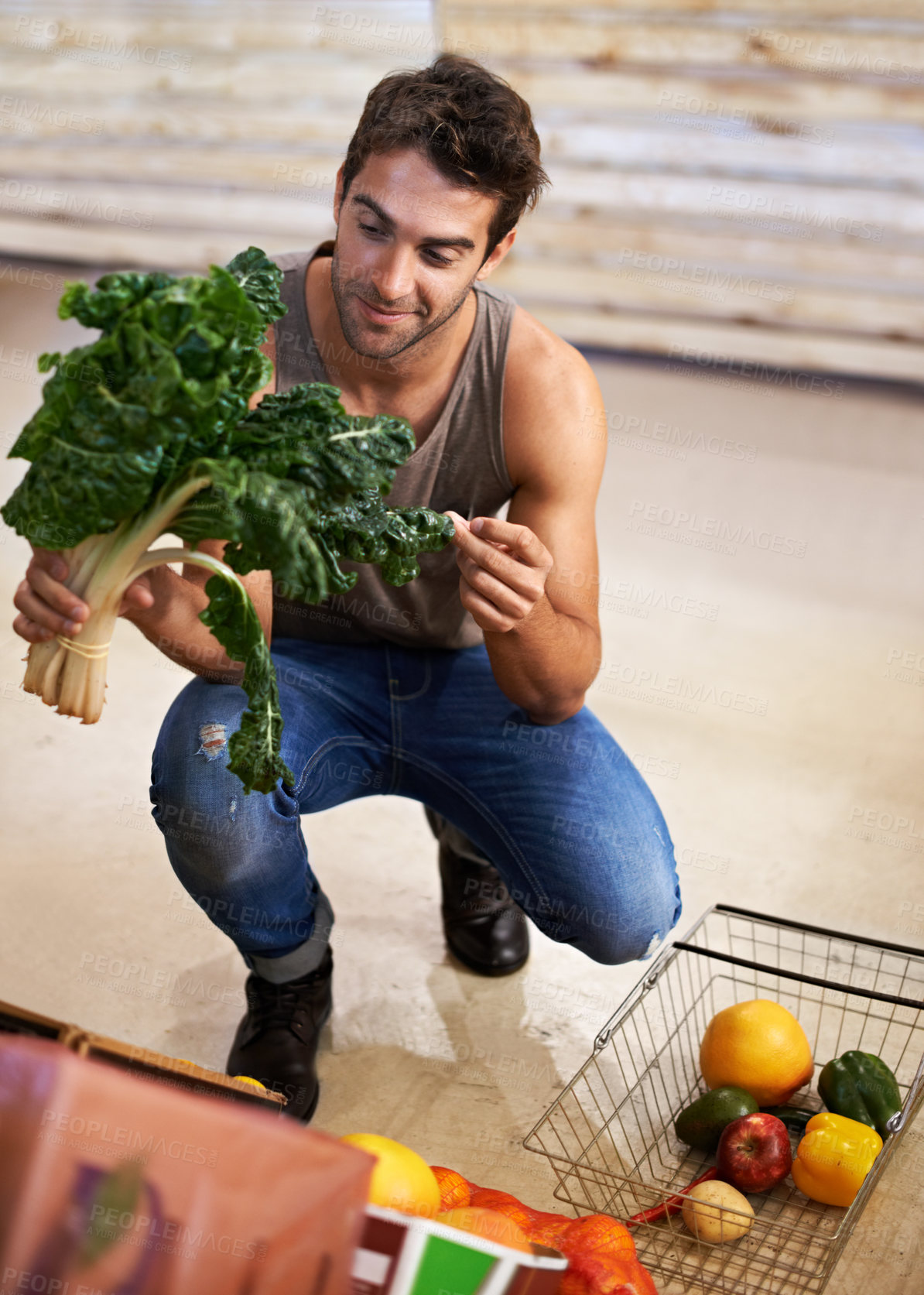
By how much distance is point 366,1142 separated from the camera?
1.29m

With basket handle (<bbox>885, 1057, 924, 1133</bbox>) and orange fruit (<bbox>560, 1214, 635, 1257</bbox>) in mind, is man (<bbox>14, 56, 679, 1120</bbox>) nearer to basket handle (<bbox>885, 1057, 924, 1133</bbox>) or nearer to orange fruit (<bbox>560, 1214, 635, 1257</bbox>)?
basket handle (<bbox>885, 1057, 924, 1133</bbox>)

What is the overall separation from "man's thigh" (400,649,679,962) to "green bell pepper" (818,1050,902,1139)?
351 mm

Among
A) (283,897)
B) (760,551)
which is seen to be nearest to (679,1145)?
(283,897)

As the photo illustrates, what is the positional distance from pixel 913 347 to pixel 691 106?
67.8 inches

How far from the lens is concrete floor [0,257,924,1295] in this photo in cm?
213

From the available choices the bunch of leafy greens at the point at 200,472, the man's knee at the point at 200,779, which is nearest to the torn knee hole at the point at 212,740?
the man's knee at the point at 200,779

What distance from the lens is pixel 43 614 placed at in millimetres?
1492

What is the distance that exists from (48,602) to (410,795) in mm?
924

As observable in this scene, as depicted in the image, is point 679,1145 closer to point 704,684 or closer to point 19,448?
point 19,448

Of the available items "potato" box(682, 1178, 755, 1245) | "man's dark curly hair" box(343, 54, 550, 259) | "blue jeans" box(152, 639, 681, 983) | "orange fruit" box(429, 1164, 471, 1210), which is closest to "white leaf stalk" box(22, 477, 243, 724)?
"blue jeans" box(152, 639, 681, 983)

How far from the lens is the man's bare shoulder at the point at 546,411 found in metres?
2.12

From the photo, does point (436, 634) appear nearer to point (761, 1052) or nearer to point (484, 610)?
point (484, 610)

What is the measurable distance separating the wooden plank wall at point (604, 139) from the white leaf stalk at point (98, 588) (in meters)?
5.42

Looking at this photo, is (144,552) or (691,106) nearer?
(144,552)
